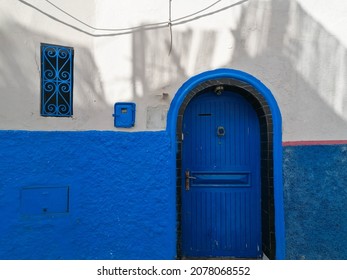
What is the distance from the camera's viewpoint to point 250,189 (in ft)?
11.0

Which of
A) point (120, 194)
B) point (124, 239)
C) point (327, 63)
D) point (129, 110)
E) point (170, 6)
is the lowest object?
point (124, 239)

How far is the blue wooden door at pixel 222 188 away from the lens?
335 cm

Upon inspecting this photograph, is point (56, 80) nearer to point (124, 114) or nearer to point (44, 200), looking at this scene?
point (124, 114)

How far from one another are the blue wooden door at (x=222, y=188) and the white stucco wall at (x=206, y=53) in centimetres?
58

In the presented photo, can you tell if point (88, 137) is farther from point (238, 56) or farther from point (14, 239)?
point (238, 56)

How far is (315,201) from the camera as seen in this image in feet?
10.3

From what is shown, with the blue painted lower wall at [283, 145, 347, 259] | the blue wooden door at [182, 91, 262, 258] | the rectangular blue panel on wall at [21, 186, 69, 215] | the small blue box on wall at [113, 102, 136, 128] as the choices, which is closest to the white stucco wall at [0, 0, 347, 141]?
the small blue box on wall at [113, 102, 136, 128]

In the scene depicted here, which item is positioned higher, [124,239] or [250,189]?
[250,189]

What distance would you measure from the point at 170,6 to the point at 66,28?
4.78ft

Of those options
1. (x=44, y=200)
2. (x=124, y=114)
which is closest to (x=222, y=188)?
(x=124, y=114)

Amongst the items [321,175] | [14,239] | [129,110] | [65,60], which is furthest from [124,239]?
[321,175]

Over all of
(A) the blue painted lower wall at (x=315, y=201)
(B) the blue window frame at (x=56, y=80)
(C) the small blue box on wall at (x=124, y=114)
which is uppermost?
(B) the blue window frame at (x=56, y=80)

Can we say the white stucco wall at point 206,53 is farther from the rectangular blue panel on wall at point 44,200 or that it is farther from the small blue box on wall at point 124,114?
the rectangular blue panel on wall at point 44,200

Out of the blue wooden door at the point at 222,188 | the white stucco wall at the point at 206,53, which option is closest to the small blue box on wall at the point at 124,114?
the white stucco wall at the point at 206,53
